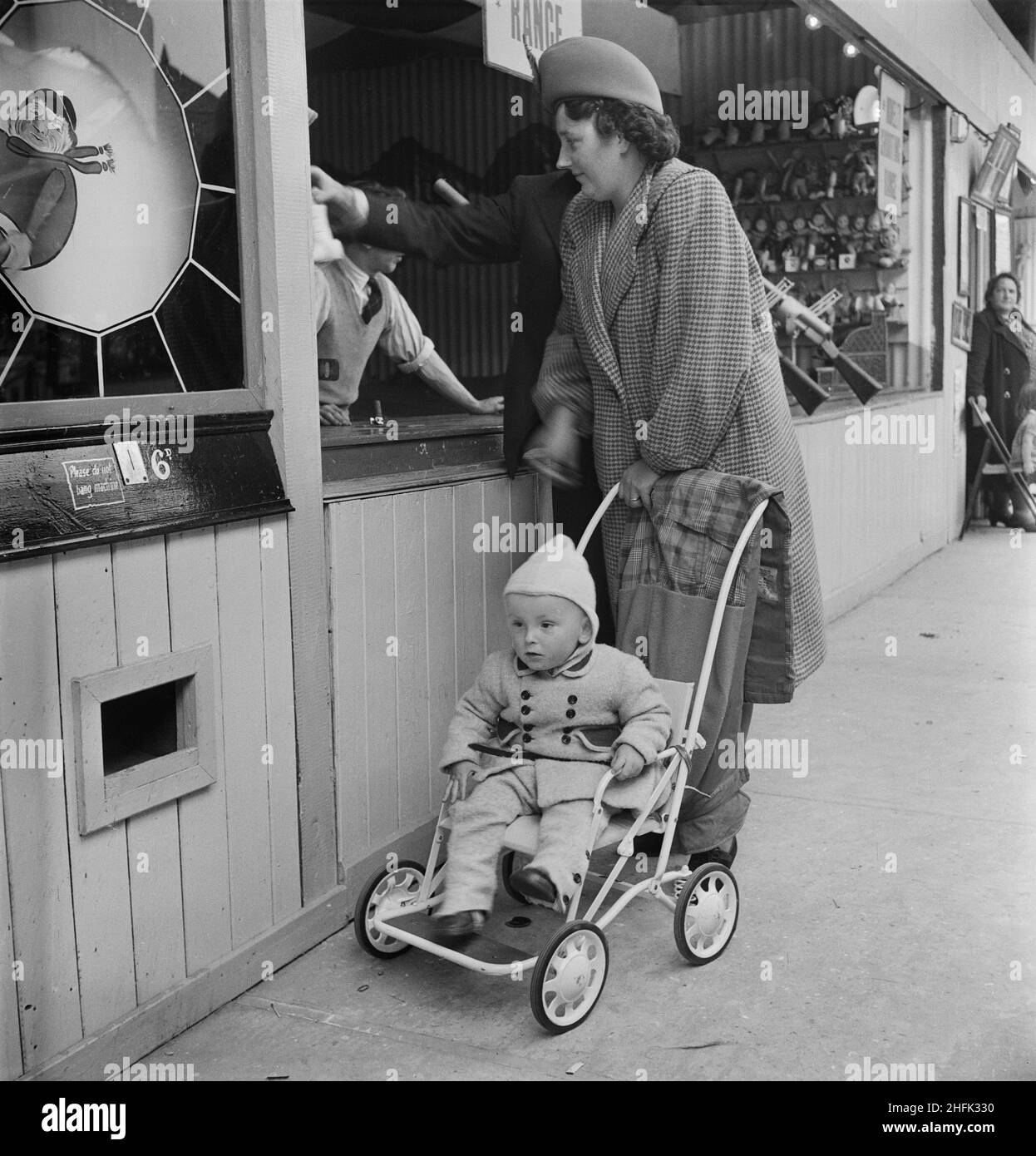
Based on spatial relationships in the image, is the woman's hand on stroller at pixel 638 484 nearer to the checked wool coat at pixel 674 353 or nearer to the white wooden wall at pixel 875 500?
the checked wool coat at pixel 674 353

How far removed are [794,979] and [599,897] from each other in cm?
54

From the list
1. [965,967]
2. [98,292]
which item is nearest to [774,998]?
[965,967]

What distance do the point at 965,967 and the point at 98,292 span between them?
240 centimetres

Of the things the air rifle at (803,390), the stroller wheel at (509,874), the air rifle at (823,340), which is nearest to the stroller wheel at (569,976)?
the stroller wheel at (509,874)

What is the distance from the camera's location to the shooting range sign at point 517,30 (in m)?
4.25

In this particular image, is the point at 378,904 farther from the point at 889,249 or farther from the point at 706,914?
the point at 889,249

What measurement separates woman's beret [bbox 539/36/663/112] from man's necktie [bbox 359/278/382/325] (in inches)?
30.4

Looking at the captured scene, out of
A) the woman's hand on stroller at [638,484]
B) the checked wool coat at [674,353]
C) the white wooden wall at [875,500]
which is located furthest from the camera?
the white wooden wall at [875,500]

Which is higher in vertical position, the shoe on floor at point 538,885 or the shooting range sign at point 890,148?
the shooting range sign at point 890,148

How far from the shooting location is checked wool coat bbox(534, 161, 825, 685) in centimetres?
331

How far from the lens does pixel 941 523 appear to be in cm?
975

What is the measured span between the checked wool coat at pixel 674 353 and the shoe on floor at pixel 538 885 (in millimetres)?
1087

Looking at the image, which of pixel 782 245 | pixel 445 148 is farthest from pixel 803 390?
pixel 445 148

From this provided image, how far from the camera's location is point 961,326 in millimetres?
10164
